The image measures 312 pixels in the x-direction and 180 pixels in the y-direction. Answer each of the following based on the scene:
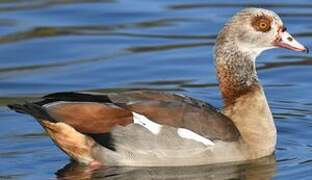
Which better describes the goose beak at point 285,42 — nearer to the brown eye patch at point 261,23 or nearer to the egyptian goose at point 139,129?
the brown eye patch at point 261,23

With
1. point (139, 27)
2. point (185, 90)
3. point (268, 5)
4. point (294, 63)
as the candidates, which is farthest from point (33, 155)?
point (268, 5)

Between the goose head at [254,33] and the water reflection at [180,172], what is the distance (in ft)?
3.87

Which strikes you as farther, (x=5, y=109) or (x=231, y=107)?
(x=5, y=109)

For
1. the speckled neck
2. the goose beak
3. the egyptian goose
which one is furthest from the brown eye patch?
the egyptian goose

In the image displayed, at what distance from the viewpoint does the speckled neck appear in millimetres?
13031

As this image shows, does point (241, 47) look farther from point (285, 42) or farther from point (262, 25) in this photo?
point (285, 42)

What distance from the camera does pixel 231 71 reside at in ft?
42.8

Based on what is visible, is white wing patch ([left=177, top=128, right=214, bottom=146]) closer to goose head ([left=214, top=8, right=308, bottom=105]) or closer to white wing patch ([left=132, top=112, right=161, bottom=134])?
white wing patch ([left=132, top=112, right=161, bottom=134])

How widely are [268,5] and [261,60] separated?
2557mm

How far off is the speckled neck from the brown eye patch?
0.28 m

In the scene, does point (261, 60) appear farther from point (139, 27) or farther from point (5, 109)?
point (5, 109)

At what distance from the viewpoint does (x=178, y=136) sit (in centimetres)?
1240

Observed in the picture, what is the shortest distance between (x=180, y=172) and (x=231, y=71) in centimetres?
122

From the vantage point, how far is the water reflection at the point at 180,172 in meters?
12.3
